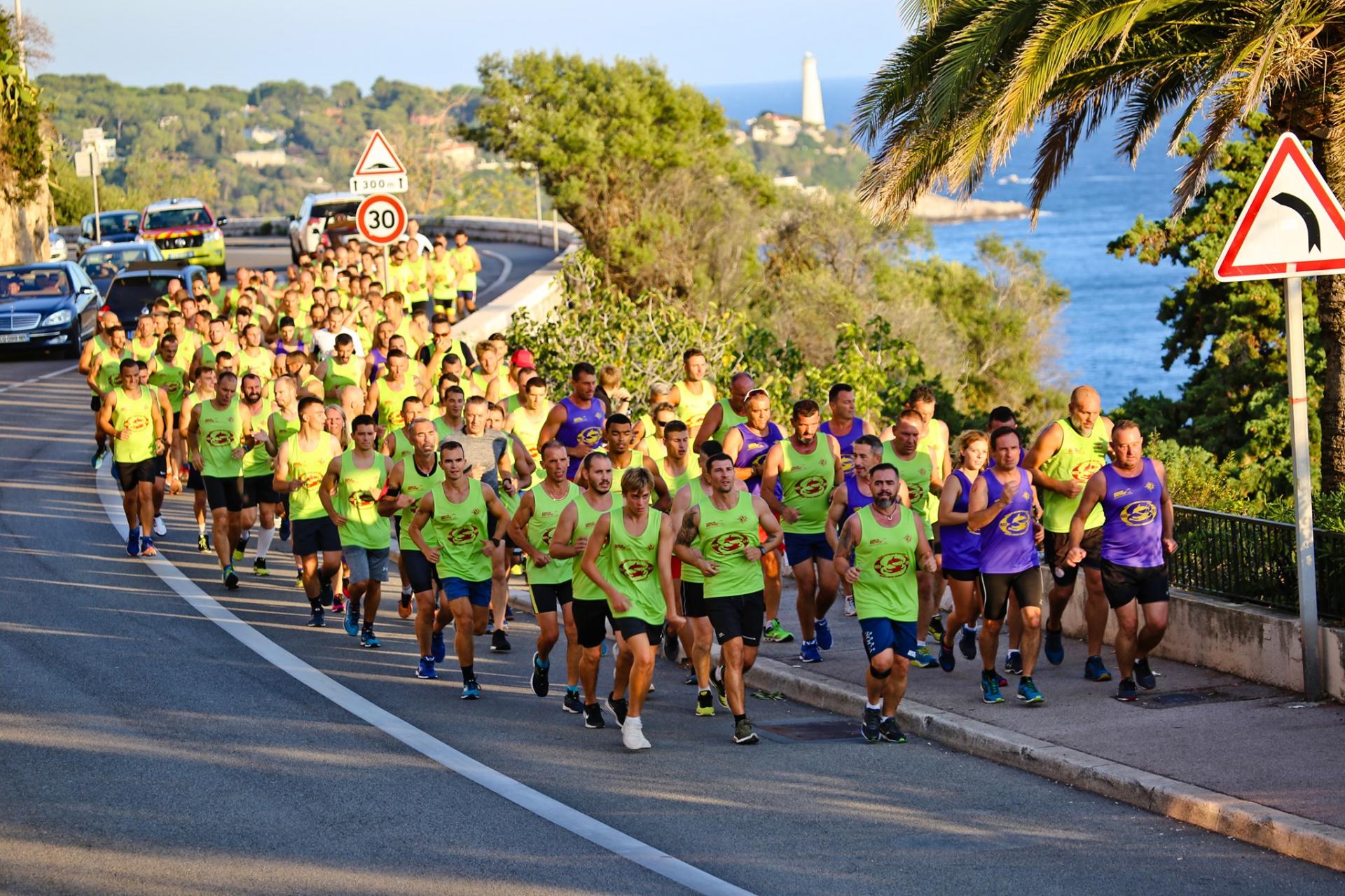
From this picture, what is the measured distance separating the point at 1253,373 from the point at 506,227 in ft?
116

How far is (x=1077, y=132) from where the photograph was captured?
15.1 meters

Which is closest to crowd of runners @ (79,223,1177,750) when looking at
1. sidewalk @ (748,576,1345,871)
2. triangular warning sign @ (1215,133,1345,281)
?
sidewalk @ (748,576,1345,871)

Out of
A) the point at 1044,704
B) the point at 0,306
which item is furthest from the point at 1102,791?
the point at 0,306

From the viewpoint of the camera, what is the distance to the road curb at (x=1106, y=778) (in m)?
7.77

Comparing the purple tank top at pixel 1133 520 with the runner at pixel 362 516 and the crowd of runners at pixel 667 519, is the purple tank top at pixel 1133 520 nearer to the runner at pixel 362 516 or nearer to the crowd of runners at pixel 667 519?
the crowd of runners at pixel 667 519

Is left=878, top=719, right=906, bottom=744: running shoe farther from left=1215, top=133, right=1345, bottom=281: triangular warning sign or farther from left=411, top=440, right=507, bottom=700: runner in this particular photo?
left=1215, top=133, right=1345, bottom=281: triangular warning sign

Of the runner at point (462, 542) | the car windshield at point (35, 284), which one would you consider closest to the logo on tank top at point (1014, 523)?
the runner at point (462, 542)

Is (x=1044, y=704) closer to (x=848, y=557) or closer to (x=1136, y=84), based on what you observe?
(x=848, y=557)

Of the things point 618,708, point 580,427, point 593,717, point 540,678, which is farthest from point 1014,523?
point 580,427

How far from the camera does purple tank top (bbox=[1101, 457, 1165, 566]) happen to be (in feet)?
34.7

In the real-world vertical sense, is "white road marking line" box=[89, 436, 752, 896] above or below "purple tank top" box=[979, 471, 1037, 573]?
below

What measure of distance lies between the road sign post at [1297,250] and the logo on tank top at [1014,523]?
1685mm

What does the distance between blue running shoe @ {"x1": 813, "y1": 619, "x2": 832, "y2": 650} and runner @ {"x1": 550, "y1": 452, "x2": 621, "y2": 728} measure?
6.97ft

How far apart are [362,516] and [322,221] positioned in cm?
2760
